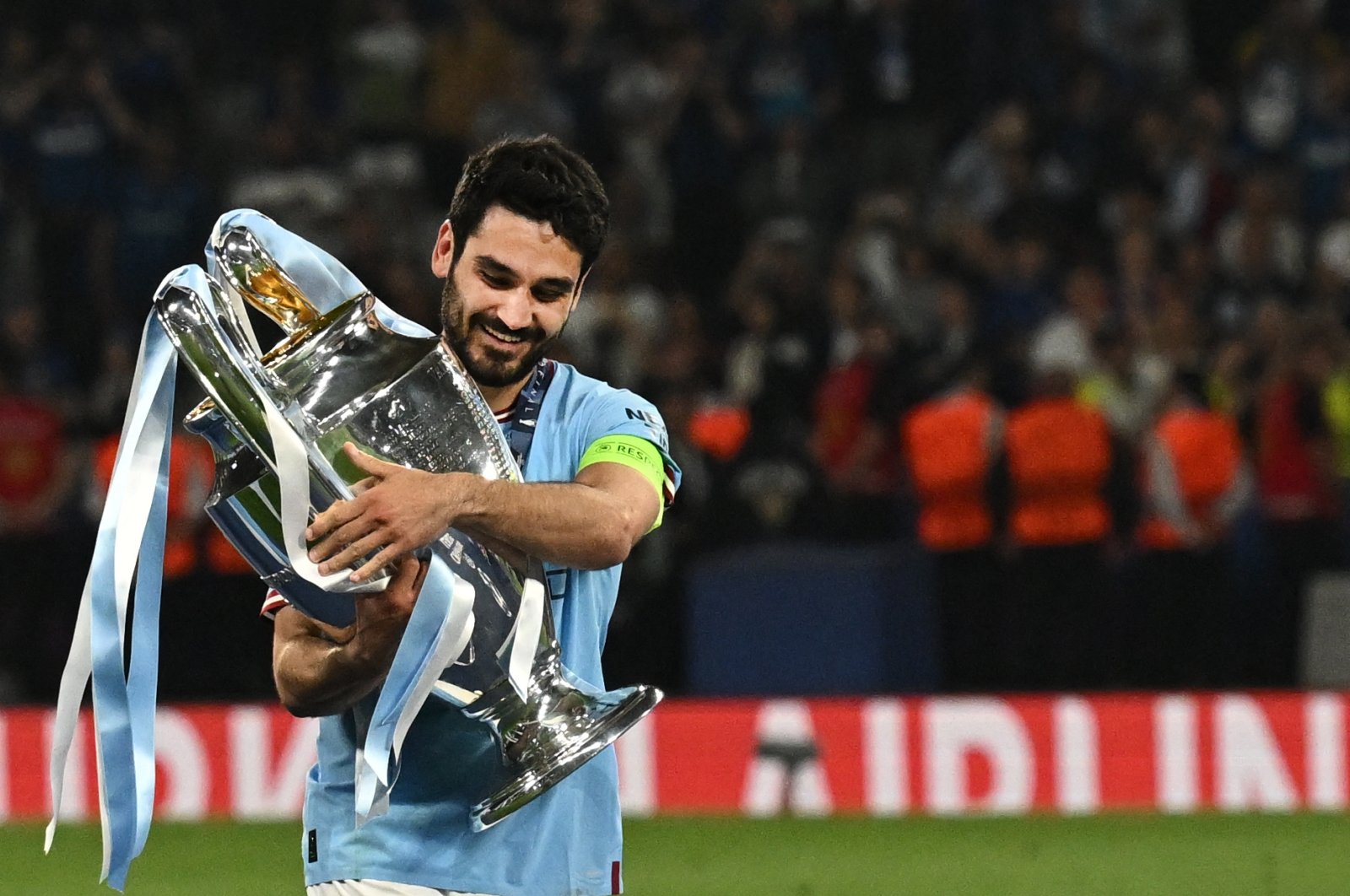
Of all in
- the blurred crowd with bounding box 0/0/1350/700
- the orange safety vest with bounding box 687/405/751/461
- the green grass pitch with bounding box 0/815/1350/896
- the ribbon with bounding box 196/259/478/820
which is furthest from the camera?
the orange safety vest with bounding box 687/405/751/461

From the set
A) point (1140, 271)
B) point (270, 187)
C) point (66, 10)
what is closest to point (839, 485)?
point (1140, 271)

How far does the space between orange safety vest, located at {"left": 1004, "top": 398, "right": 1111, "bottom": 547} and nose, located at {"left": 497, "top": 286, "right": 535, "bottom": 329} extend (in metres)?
6.58

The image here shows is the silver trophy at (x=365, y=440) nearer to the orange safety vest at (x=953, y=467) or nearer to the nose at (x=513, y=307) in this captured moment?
the nose at (x=513, y=307)

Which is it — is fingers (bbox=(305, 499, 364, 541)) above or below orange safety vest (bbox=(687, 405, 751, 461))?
below

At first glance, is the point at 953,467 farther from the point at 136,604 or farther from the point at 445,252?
the point at 136,604

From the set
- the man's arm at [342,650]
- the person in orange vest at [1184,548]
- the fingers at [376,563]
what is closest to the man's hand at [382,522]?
the fingers at [376,563]

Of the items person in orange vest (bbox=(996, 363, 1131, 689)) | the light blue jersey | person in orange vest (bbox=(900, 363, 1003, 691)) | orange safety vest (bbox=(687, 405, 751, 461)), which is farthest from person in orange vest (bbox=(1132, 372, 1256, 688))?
the light blue jersey

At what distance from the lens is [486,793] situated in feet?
9.42

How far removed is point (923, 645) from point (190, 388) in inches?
152

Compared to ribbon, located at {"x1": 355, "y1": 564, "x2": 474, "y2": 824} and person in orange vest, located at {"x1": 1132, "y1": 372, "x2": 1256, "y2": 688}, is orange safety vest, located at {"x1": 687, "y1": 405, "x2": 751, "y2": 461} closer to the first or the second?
person in orange vest, located at {"x1": 1132, "y1": 372, "x2": 1256, "y2": 688}

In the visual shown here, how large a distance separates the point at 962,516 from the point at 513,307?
22.3 ft

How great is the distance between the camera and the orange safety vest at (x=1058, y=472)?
921 centimetres

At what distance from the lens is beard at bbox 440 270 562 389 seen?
289 centimetres

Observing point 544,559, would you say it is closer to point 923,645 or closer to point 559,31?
point 923,645
